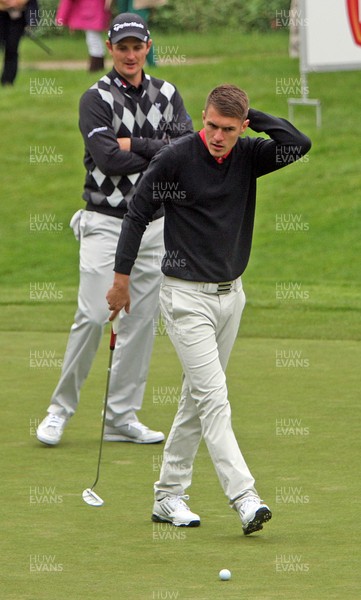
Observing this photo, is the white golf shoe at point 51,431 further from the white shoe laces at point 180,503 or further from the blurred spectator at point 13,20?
the blurred spectator at point 13,20

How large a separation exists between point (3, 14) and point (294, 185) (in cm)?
448

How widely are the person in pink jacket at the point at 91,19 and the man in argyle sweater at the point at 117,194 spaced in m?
10.4

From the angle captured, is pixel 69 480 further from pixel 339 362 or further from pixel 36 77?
pixel 36 77

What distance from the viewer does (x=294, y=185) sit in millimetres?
17328

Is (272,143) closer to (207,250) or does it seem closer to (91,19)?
(207,250)

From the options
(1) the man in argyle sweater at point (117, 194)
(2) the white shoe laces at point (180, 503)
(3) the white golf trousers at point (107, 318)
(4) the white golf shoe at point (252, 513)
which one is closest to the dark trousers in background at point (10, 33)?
(1) the man in argyle sweater at point (117, 194)

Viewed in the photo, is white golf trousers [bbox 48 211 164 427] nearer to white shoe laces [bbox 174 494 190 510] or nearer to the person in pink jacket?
white shoe laces [bbox 174 494 190 510]

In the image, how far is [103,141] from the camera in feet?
27.0

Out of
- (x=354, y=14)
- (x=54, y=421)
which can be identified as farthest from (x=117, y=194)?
(x=354, y=14)

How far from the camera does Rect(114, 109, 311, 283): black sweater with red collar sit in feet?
21.7

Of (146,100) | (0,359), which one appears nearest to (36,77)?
(0,359)

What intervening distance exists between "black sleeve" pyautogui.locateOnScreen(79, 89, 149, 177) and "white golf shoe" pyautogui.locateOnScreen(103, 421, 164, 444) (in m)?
1.46

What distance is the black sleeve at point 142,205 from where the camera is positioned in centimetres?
660

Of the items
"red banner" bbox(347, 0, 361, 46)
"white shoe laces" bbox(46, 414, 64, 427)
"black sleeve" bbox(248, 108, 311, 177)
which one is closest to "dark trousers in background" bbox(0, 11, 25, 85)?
"red banner" bbox(347, 0, 361, 46)
